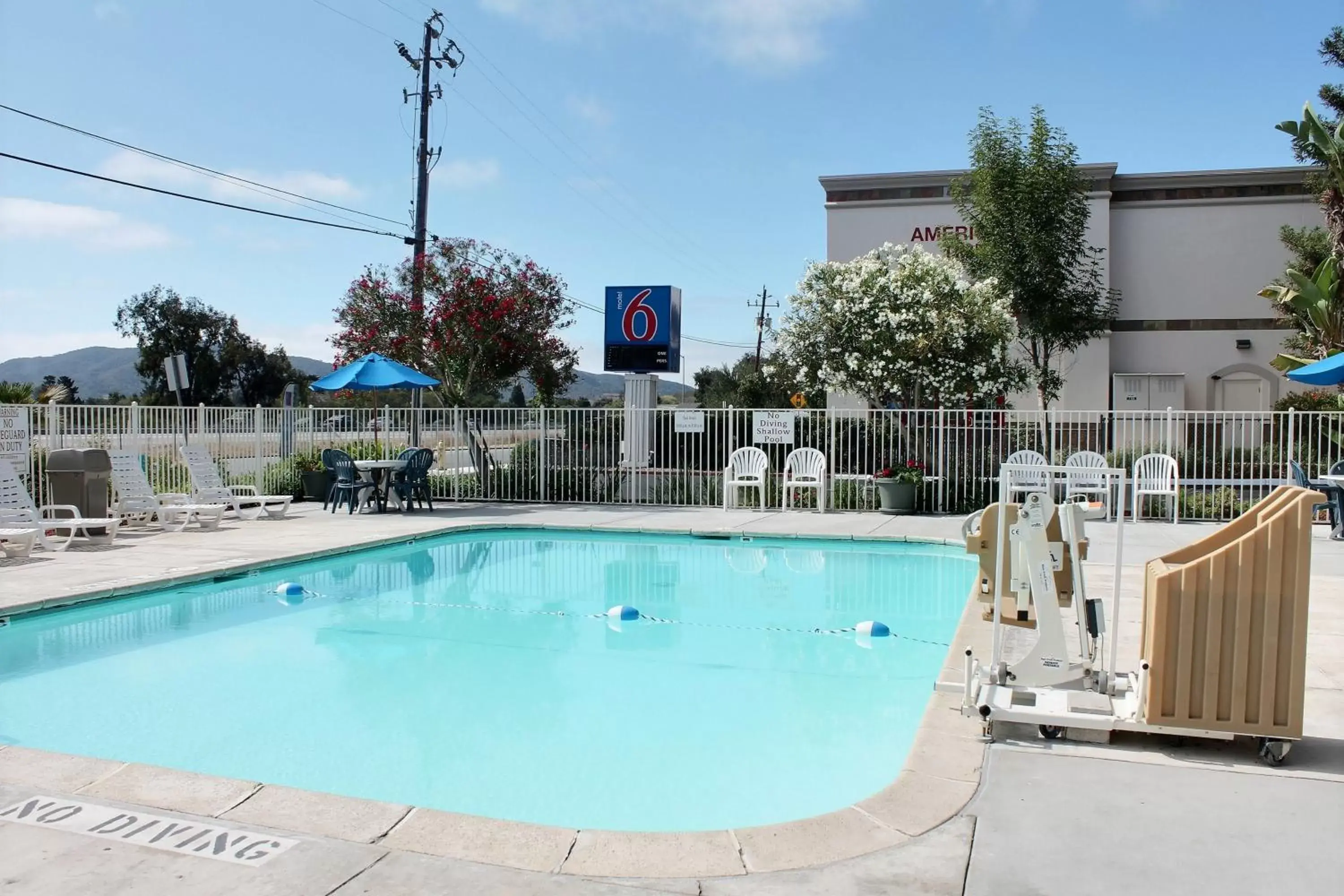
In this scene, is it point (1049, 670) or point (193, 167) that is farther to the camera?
point (193, 167)

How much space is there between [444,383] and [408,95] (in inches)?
329

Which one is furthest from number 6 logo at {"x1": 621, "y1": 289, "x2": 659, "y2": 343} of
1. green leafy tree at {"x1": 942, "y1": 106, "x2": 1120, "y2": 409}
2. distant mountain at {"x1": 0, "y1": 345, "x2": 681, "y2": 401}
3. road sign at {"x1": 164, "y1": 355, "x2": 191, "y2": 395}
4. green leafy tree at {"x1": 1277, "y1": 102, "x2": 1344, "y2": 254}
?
distant mountain at {"x1": 0, "y1": 345, "x2": 681, "y2": 401}

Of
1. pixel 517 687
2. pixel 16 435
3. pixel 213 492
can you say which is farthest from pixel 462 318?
pixel 517 687

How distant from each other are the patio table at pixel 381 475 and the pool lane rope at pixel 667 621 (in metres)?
6.44

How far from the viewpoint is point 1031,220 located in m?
21.4

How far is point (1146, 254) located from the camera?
26.2 meters

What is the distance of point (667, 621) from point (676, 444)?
8.98 meters

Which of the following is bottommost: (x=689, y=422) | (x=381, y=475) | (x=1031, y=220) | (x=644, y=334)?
(x=381, y=475)

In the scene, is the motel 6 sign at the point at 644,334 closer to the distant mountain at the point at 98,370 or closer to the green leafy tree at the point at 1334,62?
the green leafy tree at the point at 1334,62

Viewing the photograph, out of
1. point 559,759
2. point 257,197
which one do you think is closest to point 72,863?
point 559,759

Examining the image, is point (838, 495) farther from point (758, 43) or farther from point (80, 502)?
point (80, 502)

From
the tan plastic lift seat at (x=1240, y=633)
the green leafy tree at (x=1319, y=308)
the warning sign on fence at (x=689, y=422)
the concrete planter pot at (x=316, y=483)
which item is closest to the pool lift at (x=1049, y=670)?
the tan plastic lift seat at (x=1240, y=633)

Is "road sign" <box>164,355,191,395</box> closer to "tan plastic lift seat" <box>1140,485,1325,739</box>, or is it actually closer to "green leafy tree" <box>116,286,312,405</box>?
"tan plastic lift seat" <box>1140,485,1325,739</box>

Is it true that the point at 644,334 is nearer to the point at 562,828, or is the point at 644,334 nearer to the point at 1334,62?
the point at 562,828
